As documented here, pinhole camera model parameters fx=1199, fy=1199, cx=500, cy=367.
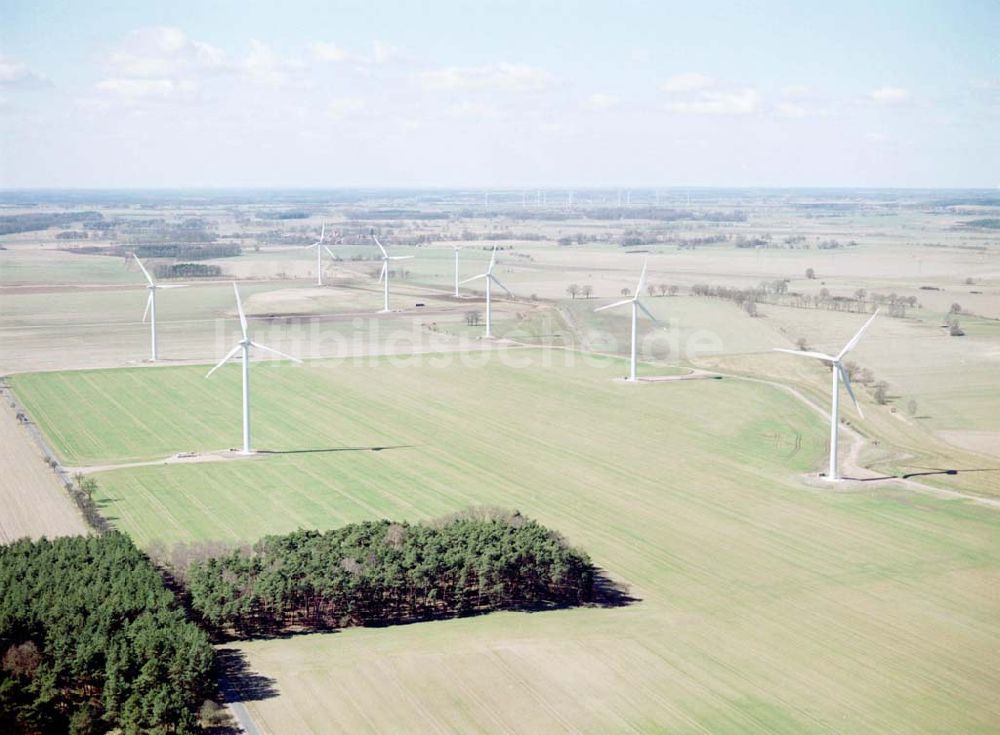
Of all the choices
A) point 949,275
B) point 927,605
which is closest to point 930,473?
point 927,605

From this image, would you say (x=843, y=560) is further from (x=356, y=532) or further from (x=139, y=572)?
(x=139, y=572)

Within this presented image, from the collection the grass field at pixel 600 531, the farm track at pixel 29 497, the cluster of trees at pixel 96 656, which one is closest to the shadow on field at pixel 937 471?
the grass field at pixel 600 531

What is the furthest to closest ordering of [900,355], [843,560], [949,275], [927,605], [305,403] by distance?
[949,275]
[900,355]
[305,403]
[843,560]
[927,605]

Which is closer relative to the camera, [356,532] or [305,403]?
[356,532]

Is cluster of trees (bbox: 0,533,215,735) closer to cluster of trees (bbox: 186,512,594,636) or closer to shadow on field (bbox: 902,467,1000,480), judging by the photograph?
cluster of trees (bbox: 186,512,594,636)

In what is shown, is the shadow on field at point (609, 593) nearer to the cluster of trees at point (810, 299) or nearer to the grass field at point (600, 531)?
the grass field at point (600, 531)

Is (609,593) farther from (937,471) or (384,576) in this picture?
(937,471)

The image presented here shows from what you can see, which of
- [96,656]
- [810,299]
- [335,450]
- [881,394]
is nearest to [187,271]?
[810,299]
